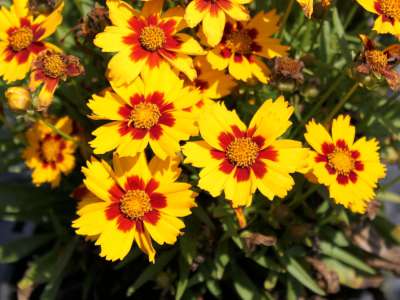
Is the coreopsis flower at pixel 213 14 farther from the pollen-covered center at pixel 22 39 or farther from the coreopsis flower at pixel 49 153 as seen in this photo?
the coreopsis flower at pixel 49 153

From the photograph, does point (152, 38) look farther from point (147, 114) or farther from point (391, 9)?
point (391, 9)

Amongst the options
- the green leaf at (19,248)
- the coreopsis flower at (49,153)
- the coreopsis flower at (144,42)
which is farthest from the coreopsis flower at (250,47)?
the green leaf at (19,248)

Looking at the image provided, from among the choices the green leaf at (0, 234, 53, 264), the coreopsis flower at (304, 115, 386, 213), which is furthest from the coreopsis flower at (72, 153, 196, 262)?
the green leaf at (0, 234, 53, 264)

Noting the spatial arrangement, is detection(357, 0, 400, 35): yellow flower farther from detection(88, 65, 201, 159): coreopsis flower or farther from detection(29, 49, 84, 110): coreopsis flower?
detection(29, 49, 84, 110): coreopsis flower

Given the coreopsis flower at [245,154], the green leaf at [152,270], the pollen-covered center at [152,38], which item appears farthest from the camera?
the green leaf at [152,270]

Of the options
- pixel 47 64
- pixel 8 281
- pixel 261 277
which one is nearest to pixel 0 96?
pixel 47 64

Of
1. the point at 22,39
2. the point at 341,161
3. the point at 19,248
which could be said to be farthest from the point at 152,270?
the point at 22,39
